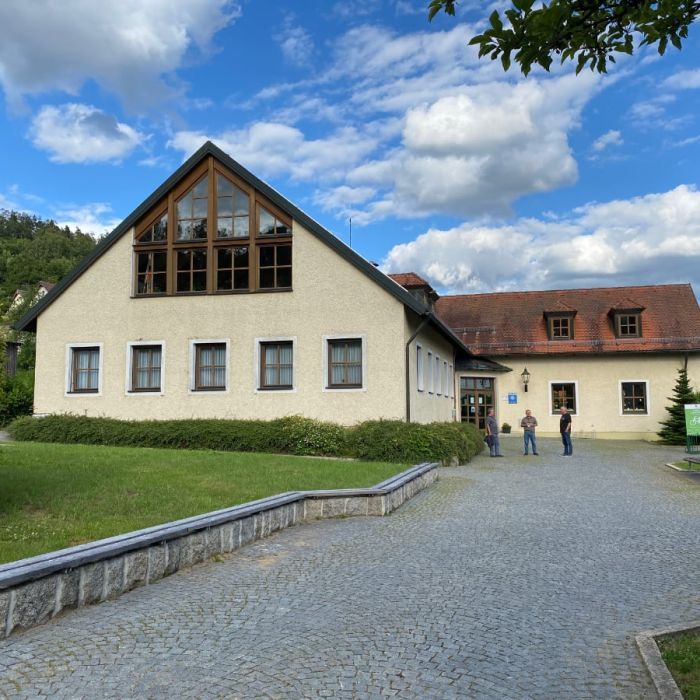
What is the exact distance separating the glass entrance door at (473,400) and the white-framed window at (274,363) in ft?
46.8

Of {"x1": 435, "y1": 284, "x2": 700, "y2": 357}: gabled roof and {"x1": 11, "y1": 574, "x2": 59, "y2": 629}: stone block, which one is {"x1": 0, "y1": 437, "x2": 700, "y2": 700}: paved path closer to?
{"x1": 11, "y1": 574, "x2": 59, "y2": 629}: stone block

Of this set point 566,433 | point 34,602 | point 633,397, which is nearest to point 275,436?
point 566,433

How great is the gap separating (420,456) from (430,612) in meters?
11.9

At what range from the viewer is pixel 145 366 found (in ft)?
75.5

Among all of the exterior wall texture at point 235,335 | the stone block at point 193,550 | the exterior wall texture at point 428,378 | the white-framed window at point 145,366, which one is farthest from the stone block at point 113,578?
the white-framed window at point 145,366

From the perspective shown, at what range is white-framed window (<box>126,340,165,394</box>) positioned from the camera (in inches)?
894

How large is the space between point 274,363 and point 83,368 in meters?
6.49

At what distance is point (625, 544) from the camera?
30.2 feet

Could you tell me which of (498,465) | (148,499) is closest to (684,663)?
(148,499)

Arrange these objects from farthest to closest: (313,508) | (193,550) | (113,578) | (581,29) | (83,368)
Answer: (83,368) → (313,508) → (193,550) → (113,578) → (581,29)

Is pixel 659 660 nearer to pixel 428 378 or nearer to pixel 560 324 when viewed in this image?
pixel 428 378

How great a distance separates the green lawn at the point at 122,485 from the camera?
782cm

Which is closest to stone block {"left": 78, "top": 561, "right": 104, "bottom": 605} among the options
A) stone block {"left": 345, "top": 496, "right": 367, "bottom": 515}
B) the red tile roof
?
stone block {"left": 345, "top": 496, "right": 367, "bottom": 515}

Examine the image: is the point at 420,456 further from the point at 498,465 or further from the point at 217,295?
the point at 217,295
